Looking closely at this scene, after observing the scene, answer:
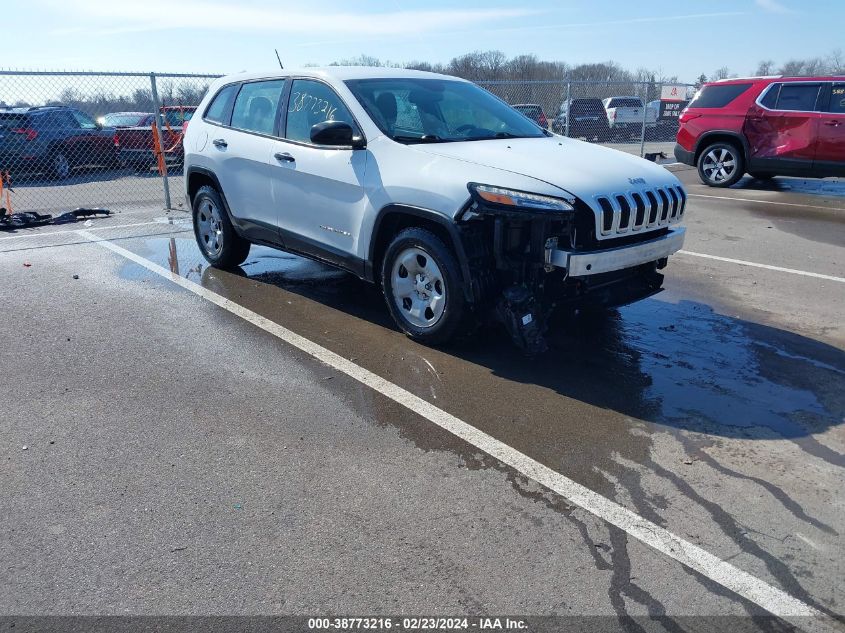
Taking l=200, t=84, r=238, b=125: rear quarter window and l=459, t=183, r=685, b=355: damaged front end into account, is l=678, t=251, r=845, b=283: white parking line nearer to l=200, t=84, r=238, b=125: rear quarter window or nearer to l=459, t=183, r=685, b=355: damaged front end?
l=459, t=183, r=685, b=355: damaged front end

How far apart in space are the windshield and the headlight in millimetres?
1005

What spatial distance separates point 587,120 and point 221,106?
66.9 feet

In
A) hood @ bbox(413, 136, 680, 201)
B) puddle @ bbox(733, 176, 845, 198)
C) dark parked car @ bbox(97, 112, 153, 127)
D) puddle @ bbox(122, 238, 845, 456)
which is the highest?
hood @ bbox(413, 136, 680, 201)

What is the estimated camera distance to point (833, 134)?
1161 cm

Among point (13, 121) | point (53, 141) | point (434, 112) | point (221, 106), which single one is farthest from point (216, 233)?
point (53, 141)

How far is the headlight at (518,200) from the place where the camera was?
4.11m

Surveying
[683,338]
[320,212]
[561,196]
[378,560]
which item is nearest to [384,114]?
[320,212]

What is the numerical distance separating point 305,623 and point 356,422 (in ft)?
5.14

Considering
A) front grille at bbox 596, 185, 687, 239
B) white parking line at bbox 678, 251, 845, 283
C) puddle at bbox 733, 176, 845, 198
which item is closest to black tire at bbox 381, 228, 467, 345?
front grille at bbox 596, 185, 687, 239

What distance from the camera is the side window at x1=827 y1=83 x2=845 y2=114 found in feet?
38.0

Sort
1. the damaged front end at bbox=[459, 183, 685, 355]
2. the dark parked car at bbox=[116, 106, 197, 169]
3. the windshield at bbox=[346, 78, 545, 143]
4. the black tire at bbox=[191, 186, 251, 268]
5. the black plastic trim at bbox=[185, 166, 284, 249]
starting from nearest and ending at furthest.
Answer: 1. the damaged front end at bbox=[459, 183, 685, 355]
2. the windshield at bbox=[346, 78, 545, 143]
3. the black plastic trim at bbox=[185, 166, 284, 249]
4. the black tire at bbox=[191, 186, 251, 268]
5. the dark parked car at bbox=[116, 106, 197, 169]

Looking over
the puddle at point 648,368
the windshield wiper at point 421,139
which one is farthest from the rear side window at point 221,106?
the windshield wiper at point 421,139

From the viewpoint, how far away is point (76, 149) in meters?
16.3

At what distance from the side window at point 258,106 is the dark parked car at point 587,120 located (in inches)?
735
